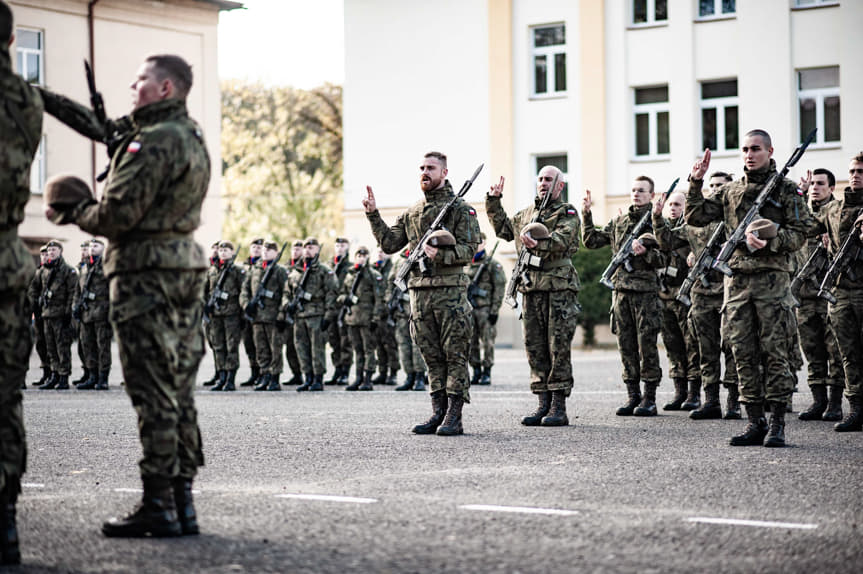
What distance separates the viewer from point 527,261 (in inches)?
448

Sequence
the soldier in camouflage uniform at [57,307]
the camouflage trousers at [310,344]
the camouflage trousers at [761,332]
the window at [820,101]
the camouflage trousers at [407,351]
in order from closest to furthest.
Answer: the camouflage trousers at [761,332], the camouflage trousers at [407,351], the camouflage trousers at [310,344], the soldier in camouflage uniform at [57,307], the window at [820,101]

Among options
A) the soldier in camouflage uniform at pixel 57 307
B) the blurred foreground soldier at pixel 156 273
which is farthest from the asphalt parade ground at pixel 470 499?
the soldier in camouflage uniform at pixel 57 307

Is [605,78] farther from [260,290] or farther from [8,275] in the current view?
[8,275]

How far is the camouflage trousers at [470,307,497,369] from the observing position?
18703 millimetres

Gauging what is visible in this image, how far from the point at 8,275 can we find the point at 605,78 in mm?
28612

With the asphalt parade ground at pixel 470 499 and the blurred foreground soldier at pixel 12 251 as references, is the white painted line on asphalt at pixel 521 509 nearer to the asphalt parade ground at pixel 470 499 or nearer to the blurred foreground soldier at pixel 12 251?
the asphalt parade ground at pixel 470 499

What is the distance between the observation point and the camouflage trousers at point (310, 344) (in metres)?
18.7

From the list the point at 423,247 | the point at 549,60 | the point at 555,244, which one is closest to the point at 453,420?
the point at 423,247

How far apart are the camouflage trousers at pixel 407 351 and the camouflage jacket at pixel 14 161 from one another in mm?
12225

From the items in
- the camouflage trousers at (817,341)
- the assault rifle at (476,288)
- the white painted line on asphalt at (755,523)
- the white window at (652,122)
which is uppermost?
the white window at (652,122)

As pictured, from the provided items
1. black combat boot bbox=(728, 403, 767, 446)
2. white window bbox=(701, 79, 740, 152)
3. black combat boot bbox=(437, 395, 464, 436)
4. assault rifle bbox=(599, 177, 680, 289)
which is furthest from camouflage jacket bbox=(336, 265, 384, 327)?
white window bbox=(701, 79, 740, 152)

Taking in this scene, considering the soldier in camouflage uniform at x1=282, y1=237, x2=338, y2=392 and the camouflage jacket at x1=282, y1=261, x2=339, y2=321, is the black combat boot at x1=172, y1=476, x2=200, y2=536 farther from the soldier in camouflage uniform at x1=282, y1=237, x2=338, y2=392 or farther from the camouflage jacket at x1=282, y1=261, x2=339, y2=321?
the camouflage jacket at x1=282, y1=261, x2=339, y2=321

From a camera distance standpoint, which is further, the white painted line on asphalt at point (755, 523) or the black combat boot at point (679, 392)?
the black combat boot at point (679, 392)

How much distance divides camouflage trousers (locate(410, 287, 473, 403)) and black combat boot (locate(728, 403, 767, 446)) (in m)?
2.34
